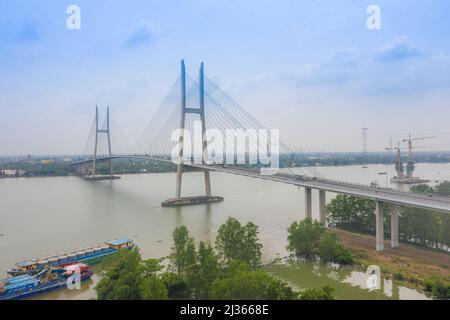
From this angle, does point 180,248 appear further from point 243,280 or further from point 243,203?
point 243,203

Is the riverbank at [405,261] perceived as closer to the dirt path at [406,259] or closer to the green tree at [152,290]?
the dirt path at [406,259]

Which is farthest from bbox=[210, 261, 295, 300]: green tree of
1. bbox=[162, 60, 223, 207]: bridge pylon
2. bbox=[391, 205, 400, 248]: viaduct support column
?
bbox=[162, 60, 223, 207]: bridge pylon

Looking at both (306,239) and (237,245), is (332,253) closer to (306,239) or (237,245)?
(306,239)

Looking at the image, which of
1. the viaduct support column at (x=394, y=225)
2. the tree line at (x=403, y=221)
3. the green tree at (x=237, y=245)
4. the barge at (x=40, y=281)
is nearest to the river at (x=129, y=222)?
the barge at (x=40, y=281)

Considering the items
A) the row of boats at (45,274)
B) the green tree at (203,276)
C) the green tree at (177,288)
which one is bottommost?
the row of boats at (45,274)

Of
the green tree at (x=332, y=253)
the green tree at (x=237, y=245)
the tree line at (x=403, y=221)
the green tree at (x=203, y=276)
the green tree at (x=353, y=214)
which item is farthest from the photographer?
the green tree at (x=353, y=214)

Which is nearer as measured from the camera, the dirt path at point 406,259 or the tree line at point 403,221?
the dirt path at point 406,259

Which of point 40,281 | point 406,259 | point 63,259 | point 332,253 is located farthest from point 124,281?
point 406,259
